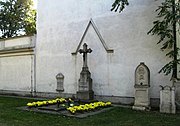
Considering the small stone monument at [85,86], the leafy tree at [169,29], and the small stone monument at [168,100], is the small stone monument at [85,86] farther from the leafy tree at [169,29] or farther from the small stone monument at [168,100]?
the small stone monument at [168,100]

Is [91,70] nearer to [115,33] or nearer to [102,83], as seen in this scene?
[102,83]

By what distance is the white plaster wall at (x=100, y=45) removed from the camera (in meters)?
11.2

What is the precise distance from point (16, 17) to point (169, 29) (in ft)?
72.5

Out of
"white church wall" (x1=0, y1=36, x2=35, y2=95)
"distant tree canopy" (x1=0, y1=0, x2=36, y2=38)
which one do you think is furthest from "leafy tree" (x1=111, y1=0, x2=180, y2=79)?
"distant tree canopy" (x1=0, y1=0, x2=36, y2=38)

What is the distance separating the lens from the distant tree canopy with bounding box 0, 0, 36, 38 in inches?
1079

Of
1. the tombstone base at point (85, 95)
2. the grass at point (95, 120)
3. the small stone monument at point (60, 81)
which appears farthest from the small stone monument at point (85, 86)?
the grass at point (95, 120)

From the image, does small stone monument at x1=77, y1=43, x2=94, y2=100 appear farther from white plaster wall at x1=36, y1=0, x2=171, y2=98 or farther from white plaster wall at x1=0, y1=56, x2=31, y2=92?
white plaster wall at x1=0, y1=56, x2=31, y2=92

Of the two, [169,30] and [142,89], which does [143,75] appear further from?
[169,30]

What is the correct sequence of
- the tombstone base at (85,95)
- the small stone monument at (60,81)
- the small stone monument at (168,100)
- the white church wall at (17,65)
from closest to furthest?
the small stone monument at (168,100) < the tombstone base at (85,95) < the small stone monument at (60,81) < the white church wall at (17,65)

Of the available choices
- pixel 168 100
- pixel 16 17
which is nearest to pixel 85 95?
pixel 168 100

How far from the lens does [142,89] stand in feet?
32.5

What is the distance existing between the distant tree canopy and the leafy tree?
804 inches

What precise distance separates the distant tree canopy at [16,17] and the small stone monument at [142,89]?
67.3 ft

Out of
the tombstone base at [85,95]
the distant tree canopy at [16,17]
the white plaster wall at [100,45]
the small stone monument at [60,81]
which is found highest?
the distant tree canopy at [16,17]
